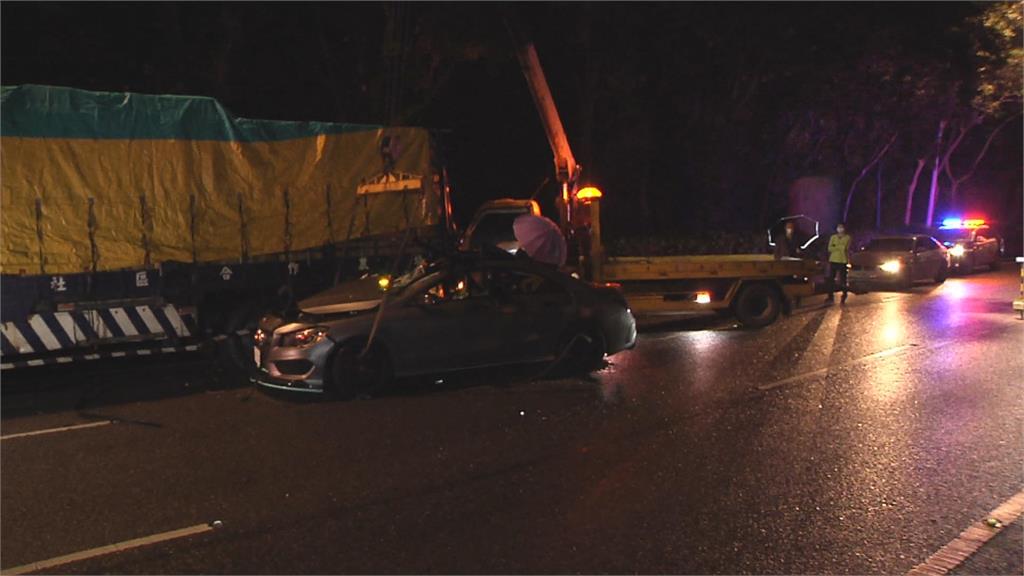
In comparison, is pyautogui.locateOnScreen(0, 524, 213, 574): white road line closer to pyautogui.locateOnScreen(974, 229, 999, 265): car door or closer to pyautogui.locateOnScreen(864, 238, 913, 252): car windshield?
pyautogui.locateOnScreen(864, 238, 913, 252): car windshield

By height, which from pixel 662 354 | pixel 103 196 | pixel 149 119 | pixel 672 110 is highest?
pixel 672 110

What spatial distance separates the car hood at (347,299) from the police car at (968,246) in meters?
19.6

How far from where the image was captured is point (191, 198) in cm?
970

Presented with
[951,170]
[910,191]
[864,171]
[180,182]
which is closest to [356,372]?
[180,182]

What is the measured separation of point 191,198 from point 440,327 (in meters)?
3.60

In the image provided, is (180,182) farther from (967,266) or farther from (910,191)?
(910,191)

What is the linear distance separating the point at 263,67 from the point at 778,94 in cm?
1540

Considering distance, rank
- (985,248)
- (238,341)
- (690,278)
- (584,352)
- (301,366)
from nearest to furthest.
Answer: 1. (301,366)
2. (584,352)
3. (238,341)
4. (690,278)
5. (985,248)

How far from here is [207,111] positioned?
9953 millimetres

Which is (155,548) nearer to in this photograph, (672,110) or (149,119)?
(149,119)

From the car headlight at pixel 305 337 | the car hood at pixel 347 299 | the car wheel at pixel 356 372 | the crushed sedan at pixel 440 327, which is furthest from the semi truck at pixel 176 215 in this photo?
the car wheel at pixel 356 372

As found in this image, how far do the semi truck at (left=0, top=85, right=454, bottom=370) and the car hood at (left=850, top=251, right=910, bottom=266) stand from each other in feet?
41.9

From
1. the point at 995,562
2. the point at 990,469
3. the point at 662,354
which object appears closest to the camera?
the point at 995,562

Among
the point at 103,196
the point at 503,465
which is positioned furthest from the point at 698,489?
the point at 103,196
